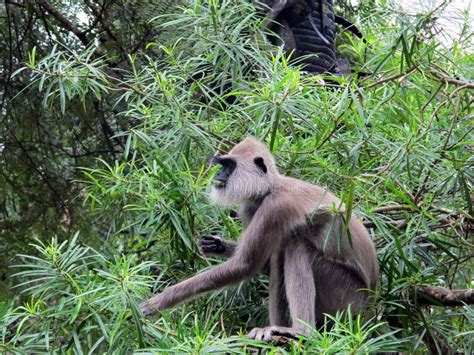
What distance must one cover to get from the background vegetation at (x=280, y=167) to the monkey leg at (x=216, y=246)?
62mm

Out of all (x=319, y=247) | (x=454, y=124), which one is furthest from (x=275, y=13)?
(x=454, y=124)

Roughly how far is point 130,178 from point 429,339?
5.34ft

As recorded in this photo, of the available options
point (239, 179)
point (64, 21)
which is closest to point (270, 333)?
point (239, 179)

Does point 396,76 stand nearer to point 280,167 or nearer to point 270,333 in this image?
point 280,167

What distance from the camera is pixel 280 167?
492 centimetres

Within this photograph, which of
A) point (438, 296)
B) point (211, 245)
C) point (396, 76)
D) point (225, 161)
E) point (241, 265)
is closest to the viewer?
point (396, 76)

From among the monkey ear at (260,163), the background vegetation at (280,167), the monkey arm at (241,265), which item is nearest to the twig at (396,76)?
the background vegetation at (280,167)

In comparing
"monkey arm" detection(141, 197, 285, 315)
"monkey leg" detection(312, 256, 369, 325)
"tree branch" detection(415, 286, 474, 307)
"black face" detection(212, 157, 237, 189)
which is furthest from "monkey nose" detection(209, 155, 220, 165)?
"tree branch" detection(415, 286, 474, 307)

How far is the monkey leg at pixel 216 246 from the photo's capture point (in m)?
4.64

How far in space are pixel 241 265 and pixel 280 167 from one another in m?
0.68

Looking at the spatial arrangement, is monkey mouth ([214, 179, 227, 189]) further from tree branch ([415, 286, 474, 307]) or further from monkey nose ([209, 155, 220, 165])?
tree branch ([415, 286, 474, 307])

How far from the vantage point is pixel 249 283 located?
4.90 m

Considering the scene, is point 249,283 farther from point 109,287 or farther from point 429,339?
point 109,287

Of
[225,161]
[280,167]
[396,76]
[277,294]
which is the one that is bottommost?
[277,294]
